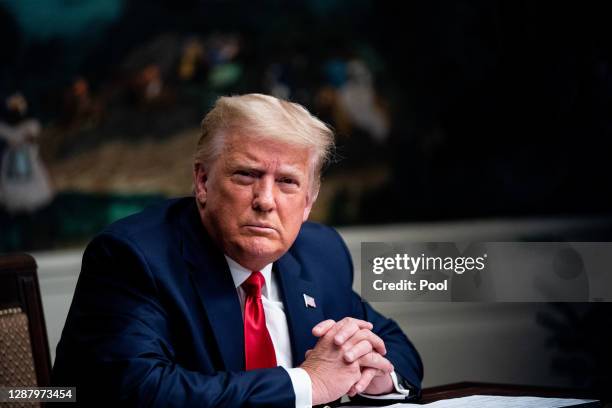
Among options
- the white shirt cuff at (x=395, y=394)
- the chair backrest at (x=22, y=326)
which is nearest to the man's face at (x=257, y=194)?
the white shirt cuff at (x=395, y=394)

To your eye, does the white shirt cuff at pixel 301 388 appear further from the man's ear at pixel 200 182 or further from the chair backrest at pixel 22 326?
the chair backrest at pixel 22 326

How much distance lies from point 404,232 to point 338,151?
630 millimetres

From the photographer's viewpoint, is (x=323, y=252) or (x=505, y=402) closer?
(x=505, y=402)

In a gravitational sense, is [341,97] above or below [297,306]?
above

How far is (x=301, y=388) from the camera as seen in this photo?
238 cm

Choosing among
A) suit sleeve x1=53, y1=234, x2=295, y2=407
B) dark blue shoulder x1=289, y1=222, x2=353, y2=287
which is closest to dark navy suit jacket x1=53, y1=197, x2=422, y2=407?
suit sleeve x1=53, y1=234, x2=295, y2=407

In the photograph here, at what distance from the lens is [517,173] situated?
5.78 m

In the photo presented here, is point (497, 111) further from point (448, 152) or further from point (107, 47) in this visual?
point (107, 47)

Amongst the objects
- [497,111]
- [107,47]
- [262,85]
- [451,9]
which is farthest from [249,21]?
[497,111]

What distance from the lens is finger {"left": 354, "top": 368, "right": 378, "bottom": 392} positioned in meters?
2.56

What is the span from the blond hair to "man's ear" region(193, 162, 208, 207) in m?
0.02

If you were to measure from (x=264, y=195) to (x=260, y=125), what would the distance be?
0.20m

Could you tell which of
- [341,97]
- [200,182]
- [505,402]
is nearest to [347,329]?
[505,402]

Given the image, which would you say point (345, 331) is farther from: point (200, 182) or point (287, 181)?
point (200, 182)
